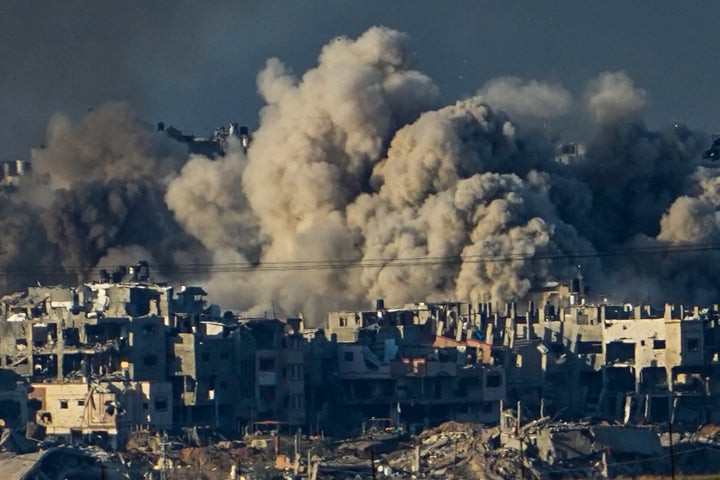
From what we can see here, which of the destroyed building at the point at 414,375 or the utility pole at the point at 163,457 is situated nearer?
the utility pole at the point at 163,457

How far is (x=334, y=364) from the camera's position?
279 ft

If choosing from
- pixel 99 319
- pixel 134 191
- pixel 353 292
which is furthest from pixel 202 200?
pixel 99 319

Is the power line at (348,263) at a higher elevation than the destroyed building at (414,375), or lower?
higher

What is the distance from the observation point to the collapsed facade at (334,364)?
79750 mm

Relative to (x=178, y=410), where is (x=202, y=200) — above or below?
above

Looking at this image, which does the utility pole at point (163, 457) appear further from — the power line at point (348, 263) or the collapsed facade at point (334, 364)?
the power line at point (348, 263)

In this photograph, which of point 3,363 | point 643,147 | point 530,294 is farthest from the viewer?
point 643,147

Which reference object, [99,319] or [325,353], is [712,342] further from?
[99,319]

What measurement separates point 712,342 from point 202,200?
25906 millimetres

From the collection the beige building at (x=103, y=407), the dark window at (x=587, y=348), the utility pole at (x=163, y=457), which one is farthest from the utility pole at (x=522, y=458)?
the dark window at (x=587, y=348)

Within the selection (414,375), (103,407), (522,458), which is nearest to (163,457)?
(103,407)

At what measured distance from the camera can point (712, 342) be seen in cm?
8688

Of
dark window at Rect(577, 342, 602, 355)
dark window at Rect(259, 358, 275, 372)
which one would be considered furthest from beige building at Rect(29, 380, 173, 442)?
dark window at Rect(577, 342, 602, 355)

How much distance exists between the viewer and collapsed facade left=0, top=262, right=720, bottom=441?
79750mm
